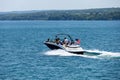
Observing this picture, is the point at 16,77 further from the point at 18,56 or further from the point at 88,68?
the point at 18,56

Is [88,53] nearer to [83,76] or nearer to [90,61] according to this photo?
[90,61]

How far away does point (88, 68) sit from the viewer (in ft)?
151

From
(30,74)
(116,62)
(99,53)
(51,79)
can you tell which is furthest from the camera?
(99,53)

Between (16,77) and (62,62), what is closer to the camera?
(16,77)

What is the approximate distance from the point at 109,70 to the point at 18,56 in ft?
56.7

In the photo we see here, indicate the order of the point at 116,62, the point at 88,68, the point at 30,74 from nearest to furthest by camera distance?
the point at 30,74, the point at 88,68, the point at 116,62

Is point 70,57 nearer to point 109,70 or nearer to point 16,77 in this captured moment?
point 109,70

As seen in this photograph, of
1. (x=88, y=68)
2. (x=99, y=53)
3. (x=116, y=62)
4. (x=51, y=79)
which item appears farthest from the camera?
(x=99, y=53)

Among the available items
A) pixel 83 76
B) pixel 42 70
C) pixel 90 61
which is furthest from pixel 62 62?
pixel 83 76

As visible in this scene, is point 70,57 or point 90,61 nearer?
point 90,61

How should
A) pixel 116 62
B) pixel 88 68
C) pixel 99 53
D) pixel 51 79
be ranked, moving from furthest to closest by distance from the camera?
pixel 99 53 → pixel 116 62 → pixel 88 68 → pixel 51 79

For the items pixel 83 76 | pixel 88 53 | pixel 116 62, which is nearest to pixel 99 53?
pixel 88 53

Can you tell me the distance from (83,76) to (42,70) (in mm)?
5555

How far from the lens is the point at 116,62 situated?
49.3 metres
